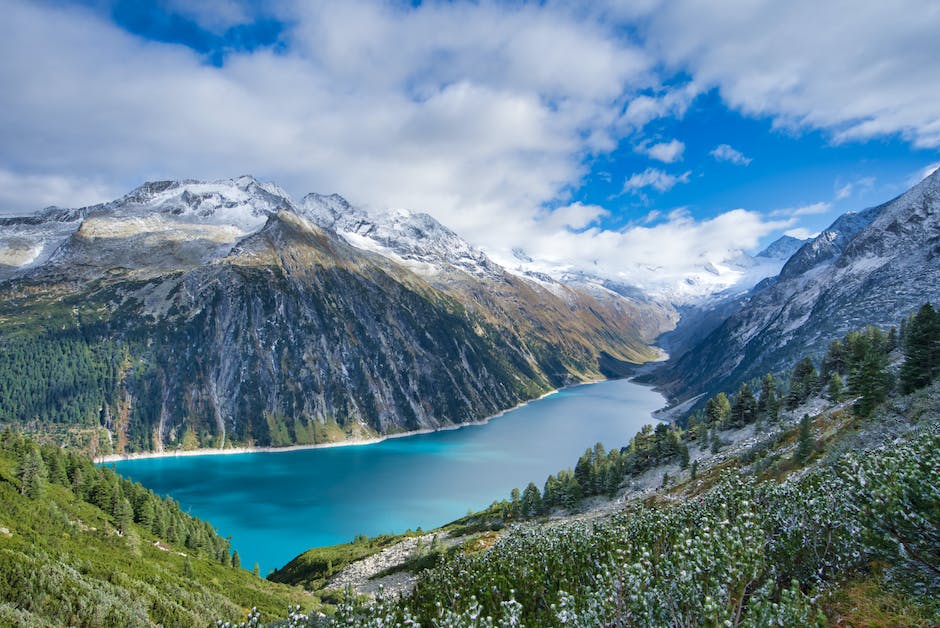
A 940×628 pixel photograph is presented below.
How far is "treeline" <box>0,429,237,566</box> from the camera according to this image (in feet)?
202

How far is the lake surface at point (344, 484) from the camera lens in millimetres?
106938

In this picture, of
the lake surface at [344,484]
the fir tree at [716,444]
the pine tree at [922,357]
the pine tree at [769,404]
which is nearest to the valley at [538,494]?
the pine tree at [922,357]

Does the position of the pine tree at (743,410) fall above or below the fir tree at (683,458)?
above

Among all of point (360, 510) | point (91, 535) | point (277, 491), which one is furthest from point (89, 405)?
point (91, 535)

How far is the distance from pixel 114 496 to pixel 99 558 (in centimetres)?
2544

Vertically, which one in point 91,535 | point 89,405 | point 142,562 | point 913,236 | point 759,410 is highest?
point 89,405

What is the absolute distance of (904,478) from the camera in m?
12.1

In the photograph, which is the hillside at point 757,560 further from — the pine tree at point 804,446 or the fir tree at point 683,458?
the fir tree at point 683,458

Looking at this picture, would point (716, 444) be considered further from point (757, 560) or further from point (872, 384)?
point (757, 560)

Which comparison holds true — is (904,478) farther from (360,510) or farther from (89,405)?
(89,405)

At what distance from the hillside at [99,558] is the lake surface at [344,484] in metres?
33.2

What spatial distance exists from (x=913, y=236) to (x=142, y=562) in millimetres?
230269

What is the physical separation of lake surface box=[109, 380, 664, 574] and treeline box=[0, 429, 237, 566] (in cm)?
2481

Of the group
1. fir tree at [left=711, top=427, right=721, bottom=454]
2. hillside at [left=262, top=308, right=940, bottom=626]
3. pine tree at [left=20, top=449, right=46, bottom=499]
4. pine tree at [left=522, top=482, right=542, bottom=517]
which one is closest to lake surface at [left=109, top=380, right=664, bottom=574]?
pine tree at [left=522, top=482, right=542, bottom=517]
